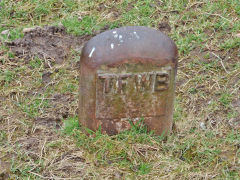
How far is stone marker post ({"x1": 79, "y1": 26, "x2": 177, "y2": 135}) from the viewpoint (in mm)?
3064

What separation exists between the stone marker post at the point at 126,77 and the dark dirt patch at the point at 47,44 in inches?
58.0

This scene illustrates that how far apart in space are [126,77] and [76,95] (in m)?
1.04

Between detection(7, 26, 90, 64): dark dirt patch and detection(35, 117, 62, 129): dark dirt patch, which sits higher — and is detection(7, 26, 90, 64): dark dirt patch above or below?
above

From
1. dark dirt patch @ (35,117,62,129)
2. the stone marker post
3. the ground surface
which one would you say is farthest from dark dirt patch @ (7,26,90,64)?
the stone marker post

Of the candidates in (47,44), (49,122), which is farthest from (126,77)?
(47,44)

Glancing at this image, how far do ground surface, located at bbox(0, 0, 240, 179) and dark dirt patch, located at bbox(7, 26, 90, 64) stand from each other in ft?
0.04

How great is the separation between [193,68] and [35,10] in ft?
7.34

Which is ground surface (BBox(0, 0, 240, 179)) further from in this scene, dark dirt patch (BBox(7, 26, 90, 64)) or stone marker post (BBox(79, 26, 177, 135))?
stone marker post (BBox(79, 26, 177, 135))

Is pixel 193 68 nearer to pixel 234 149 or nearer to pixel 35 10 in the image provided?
pixel 234 149

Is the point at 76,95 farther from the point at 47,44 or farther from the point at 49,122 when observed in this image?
the point at 47,44

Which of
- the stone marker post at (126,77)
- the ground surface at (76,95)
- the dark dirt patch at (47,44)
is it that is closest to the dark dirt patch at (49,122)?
the ground surface at (76,95)

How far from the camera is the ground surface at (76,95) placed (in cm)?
316

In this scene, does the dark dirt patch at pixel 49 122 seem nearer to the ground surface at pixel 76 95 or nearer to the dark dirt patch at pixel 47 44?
the ground surface at pixel 76 95

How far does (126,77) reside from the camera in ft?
10.2
